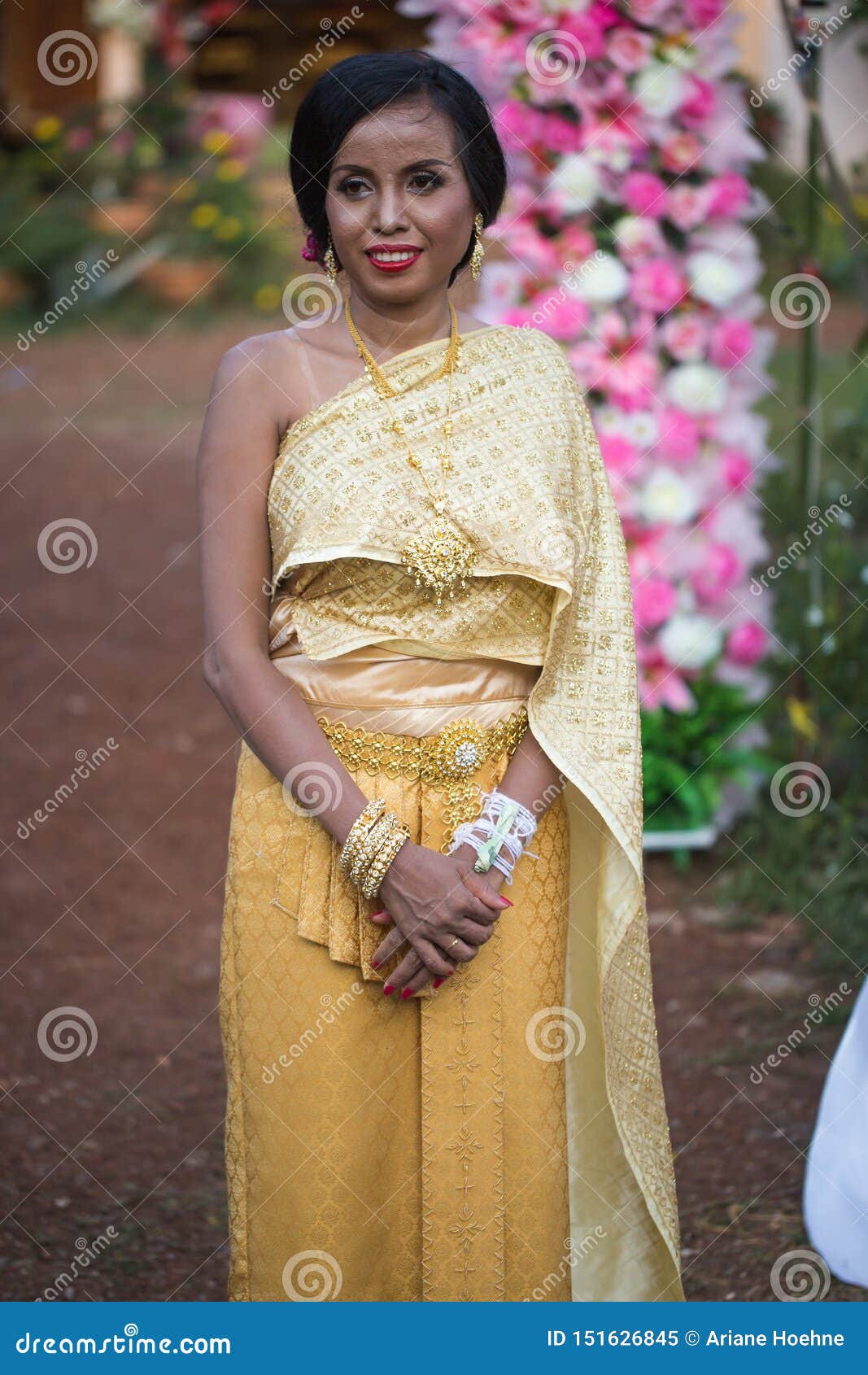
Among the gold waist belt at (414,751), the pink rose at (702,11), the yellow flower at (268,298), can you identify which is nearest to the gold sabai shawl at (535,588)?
the gold waist belt at (414,751)

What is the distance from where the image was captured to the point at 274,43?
16.2 metres

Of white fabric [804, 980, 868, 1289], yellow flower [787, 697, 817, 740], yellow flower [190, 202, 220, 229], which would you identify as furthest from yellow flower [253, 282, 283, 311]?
white fabric [804, 980, 868, 1289]

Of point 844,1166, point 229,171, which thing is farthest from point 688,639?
point 229,171

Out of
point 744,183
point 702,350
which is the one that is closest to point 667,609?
point 702,350

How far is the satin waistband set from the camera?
225cm

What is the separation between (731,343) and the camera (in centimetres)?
480

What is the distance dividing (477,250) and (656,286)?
2.55 metres

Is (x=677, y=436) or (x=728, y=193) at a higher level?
(x=728, y=193)

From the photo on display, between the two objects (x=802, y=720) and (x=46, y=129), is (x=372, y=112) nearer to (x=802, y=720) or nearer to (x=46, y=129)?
(x=802, y=720)

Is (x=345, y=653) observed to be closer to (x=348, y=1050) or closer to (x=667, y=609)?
(x=348, y=1050)

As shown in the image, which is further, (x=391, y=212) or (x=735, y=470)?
(x=735, y=470)

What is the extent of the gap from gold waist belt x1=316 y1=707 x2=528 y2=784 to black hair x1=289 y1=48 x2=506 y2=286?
2.42ft

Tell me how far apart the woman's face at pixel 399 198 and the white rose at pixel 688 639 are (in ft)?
9.42

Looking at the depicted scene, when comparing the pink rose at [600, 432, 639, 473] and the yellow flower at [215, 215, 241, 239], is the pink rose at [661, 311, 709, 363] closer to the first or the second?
the pink rose at [600, 432, 639, 473]
